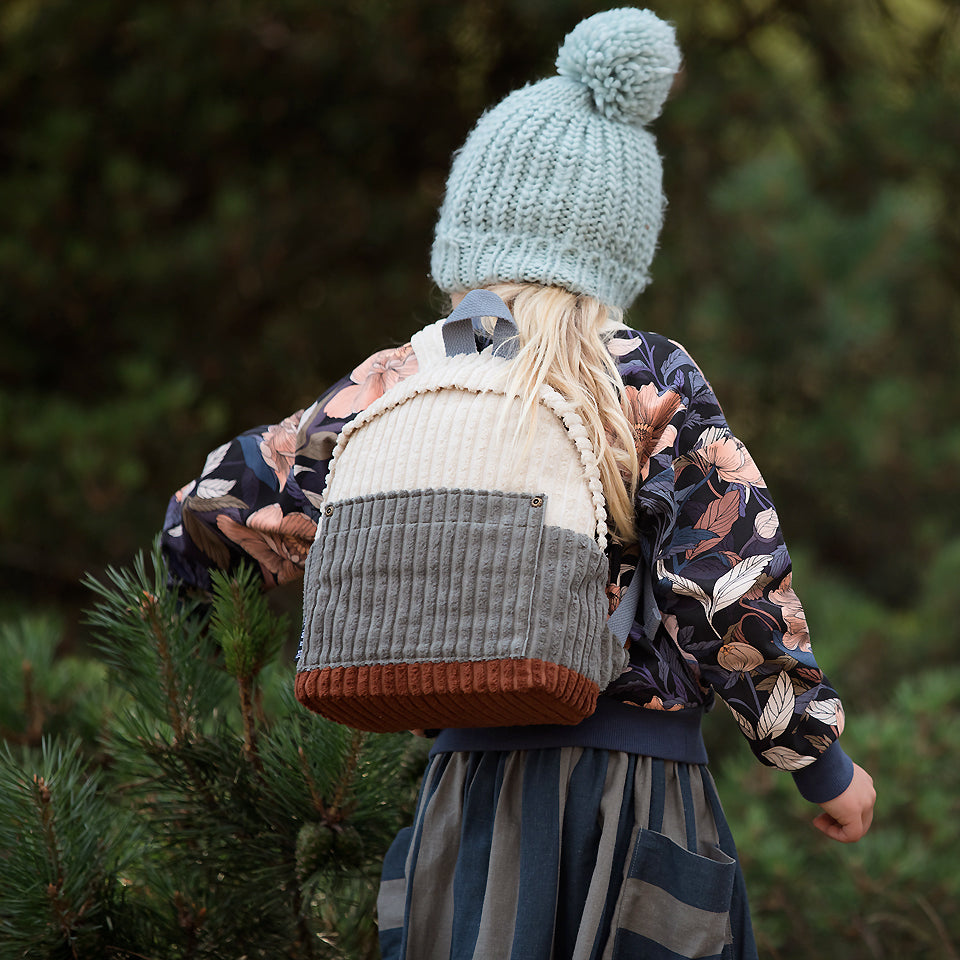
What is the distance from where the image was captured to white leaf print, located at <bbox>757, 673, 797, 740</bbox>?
0.87 metres

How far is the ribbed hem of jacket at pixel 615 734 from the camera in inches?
35.9

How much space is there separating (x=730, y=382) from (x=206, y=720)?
175cm

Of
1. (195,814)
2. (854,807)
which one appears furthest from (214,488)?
(854,807)

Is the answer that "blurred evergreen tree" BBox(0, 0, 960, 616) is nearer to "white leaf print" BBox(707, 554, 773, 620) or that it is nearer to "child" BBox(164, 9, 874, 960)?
"child" BBox(164, 9, 874, 960)

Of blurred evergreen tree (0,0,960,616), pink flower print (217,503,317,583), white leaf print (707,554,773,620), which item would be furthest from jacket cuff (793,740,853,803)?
blurred evergreen tree (0,0,960,616)

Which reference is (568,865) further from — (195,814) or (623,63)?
(623,63)

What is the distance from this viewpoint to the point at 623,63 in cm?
100

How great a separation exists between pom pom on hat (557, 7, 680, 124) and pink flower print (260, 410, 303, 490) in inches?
16.1

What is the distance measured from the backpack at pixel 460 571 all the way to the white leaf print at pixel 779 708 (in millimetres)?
125

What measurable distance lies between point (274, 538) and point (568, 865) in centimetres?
40

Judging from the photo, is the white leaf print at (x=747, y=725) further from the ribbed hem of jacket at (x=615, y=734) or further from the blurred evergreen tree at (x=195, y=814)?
the blurred evergreen tree at (x=195, y=814)

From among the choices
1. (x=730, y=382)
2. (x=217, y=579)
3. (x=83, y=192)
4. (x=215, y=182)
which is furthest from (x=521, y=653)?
(x=215, y=182)

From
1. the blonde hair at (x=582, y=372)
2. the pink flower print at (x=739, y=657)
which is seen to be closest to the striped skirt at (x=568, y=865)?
the pink flower print at (x=739, y=657)

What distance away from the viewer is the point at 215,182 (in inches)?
115
